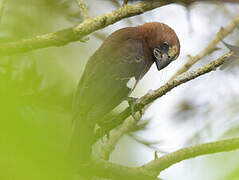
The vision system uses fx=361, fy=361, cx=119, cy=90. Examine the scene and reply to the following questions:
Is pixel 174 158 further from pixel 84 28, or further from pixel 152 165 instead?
pixel 84 28

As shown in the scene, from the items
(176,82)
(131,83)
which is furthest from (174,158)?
(131,83)

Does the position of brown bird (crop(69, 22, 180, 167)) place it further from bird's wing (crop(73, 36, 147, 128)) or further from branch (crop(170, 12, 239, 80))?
branch (crop(170, 12, 239, 80))

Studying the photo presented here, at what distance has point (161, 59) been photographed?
333cm

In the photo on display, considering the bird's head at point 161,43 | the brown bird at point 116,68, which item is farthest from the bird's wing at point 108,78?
the bird's head at point 161,43

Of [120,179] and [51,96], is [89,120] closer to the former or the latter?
[120,179]

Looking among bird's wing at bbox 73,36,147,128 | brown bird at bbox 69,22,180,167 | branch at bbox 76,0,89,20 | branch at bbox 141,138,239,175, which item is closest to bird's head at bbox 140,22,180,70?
brown bird at bbox 69,22,180,167

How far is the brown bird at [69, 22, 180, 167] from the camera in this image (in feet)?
8.44

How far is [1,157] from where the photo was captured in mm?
441

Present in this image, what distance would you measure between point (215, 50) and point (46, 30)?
1.68m

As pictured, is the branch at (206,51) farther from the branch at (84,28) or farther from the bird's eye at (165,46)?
the branch at (84,28)

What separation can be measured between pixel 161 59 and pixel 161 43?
0.63 feet

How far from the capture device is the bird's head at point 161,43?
3.31m

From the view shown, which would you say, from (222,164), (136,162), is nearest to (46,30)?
(136,162)

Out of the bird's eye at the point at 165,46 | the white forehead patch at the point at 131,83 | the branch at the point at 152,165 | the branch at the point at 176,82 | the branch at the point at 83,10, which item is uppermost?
the bird's eye at the point at 165,46
